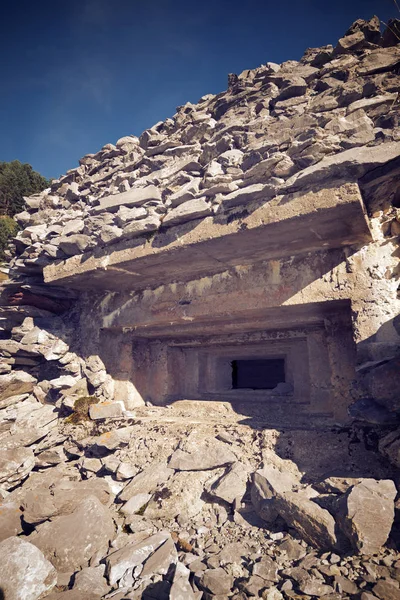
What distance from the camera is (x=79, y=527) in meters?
2.29

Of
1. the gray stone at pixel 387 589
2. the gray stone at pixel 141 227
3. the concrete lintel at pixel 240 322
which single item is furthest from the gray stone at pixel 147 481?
the gray stone at pixel 141 227

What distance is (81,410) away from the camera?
4.11 m

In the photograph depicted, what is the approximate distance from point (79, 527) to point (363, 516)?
6.70 ft

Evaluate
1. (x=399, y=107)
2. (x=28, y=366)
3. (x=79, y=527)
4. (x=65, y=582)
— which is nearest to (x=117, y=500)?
(x=79, y=527)

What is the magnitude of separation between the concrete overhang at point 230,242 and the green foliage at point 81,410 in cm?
170

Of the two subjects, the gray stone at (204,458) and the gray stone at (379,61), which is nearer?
the gray stone at (204,458)

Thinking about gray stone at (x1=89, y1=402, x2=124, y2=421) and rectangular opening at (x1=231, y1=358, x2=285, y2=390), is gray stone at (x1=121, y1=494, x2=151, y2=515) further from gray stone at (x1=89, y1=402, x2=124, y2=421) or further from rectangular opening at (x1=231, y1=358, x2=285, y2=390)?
rectangular opening at (x1=231, y1=358, x2=285, y2=390)

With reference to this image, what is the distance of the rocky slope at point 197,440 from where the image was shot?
70.1 inches

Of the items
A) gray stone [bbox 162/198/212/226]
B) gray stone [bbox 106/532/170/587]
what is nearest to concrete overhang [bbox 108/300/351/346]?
gray stone [bbox 162/198/212/226]

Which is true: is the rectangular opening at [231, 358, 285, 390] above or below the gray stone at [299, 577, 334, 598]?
above

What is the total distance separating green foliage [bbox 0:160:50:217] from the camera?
72.5 feet

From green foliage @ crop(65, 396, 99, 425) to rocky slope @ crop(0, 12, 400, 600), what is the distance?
2 centimetres

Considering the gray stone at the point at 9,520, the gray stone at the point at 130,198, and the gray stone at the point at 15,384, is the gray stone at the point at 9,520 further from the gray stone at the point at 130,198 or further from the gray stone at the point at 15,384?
the gray stone at the point at 130,198

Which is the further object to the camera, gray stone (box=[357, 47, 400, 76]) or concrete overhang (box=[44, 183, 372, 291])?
gray stone (box=[357, 47, 400, 76])
